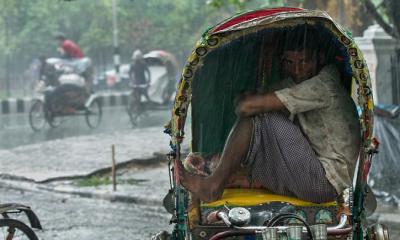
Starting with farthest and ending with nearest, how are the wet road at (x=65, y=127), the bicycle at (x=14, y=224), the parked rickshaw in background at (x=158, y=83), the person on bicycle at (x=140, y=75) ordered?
1. the parked rickshaw in background at (x=158, y=83)
2. the person on bicycle at (x=140, y=75)
3. the wet road at (x=65, y=127)
4. the bicycle at (x=14, y=224)

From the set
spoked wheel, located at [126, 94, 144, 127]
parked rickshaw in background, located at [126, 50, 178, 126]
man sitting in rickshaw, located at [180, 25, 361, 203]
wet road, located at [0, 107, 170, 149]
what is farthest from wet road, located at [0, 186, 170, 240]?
parked rickshaw in background, located at [126, 50, 178, 126]

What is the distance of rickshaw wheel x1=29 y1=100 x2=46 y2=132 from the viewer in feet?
66.7

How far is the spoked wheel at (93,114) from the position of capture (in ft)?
70.2

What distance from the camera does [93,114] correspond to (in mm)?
21578

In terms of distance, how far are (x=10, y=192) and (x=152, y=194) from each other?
2.17 meters

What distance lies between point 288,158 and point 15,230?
228cm

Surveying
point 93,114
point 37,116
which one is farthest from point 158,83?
point 37,116

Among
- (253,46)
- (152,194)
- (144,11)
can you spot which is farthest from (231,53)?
(144,11)

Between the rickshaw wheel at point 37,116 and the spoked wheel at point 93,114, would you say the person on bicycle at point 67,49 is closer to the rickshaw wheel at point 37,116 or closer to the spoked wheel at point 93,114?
the spoked wheel at point 93,114

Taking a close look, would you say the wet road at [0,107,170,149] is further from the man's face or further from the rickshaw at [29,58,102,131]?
the man's face

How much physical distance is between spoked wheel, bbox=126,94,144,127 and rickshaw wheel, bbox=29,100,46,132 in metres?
2.79

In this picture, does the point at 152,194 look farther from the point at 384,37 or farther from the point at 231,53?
the point at 231,53

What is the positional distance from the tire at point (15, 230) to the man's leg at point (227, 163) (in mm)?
1669

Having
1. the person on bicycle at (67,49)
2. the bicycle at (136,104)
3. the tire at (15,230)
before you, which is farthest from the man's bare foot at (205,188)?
the person on bicycle at (67,49)
